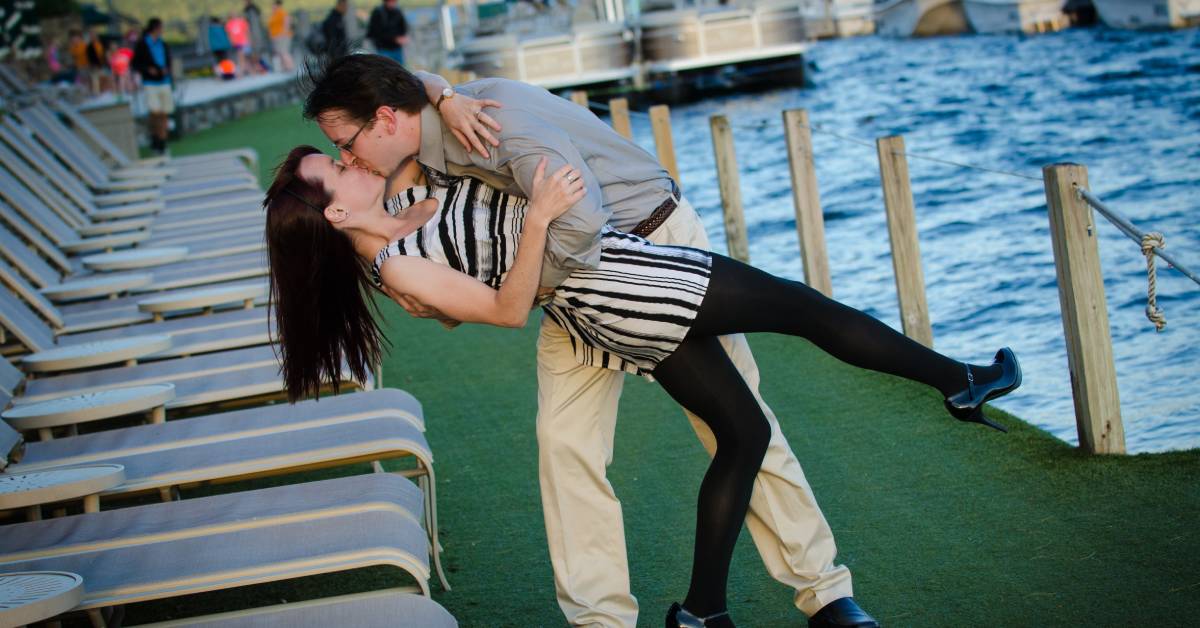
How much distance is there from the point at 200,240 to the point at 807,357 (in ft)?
14.9

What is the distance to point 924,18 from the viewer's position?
3984 cm

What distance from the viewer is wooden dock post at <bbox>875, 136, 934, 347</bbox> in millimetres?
5727

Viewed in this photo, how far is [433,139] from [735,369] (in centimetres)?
90

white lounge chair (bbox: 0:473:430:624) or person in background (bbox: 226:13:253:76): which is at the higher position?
person in background (bbox: 226:13:253:76)

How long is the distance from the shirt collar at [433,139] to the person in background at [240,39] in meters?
31.4

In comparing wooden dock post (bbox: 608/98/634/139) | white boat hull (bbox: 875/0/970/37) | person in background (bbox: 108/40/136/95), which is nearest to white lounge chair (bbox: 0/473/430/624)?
wooden dock post (bbox: 608/98/634/139)

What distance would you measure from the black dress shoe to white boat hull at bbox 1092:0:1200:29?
28296 mm

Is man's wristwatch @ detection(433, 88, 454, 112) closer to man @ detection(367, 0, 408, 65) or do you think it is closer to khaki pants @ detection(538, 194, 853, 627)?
khaki pants @ detection(538, 194, 853, 627)

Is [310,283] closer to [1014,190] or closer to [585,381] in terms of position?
[585,381]

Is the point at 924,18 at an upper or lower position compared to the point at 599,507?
lower

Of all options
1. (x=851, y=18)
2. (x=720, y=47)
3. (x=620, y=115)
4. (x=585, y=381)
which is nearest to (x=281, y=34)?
(x=720, y=47)

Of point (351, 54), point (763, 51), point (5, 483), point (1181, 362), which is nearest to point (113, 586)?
point (5, 483)

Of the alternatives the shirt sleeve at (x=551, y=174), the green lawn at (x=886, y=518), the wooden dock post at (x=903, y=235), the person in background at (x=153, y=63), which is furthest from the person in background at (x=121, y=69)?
the shirt sleeve at (x=551, y=174)

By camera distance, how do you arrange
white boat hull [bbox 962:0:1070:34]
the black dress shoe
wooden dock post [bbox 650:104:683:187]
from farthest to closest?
white boat hull [bbox 962:0:1070:34]
wooden dock post [bbox 650:104:683:187]
the black dress shoe
